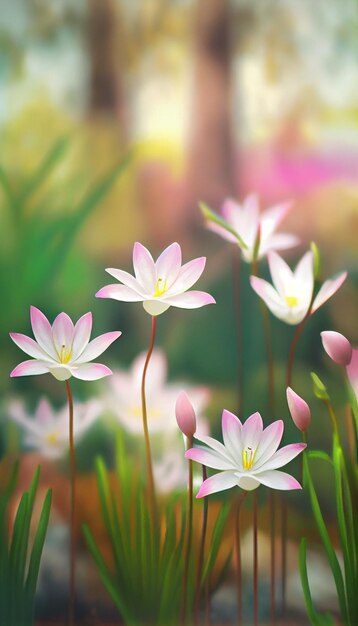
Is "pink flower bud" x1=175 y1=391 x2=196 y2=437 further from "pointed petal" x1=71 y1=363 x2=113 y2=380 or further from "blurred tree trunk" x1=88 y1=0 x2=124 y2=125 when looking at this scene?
"blurred tree trunk" x1=88 y1=0 x2=124 y2=125

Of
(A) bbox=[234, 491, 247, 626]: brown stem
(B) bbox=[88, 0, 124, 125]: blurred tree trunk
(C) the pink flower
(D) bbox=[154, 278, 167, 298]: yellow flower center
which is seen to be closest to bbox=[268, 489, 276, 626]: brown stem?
(A) bbox=[234, 491, 247, 626]: brown stem

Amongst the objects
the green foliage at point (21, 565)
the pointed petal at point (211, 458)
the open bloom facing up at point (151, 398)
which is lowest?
the green foliage at point (21, 565)

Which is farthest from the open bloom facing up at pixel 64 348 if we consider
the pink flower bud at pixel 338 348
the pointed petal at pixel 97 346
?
the pink flower bud at pixel 338 348

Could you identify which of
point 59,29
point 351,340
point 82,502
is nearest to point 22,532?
point 82,502

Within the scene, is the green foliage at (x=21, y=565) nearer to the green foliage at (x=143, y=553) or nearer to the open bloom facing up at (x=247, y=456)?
the green foliage at (x=143, y=553)

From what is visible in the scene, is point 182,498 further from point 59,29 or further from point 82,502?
point 59,29

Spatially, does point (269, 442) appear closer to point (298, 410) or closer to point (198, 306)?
point (298, 410)
